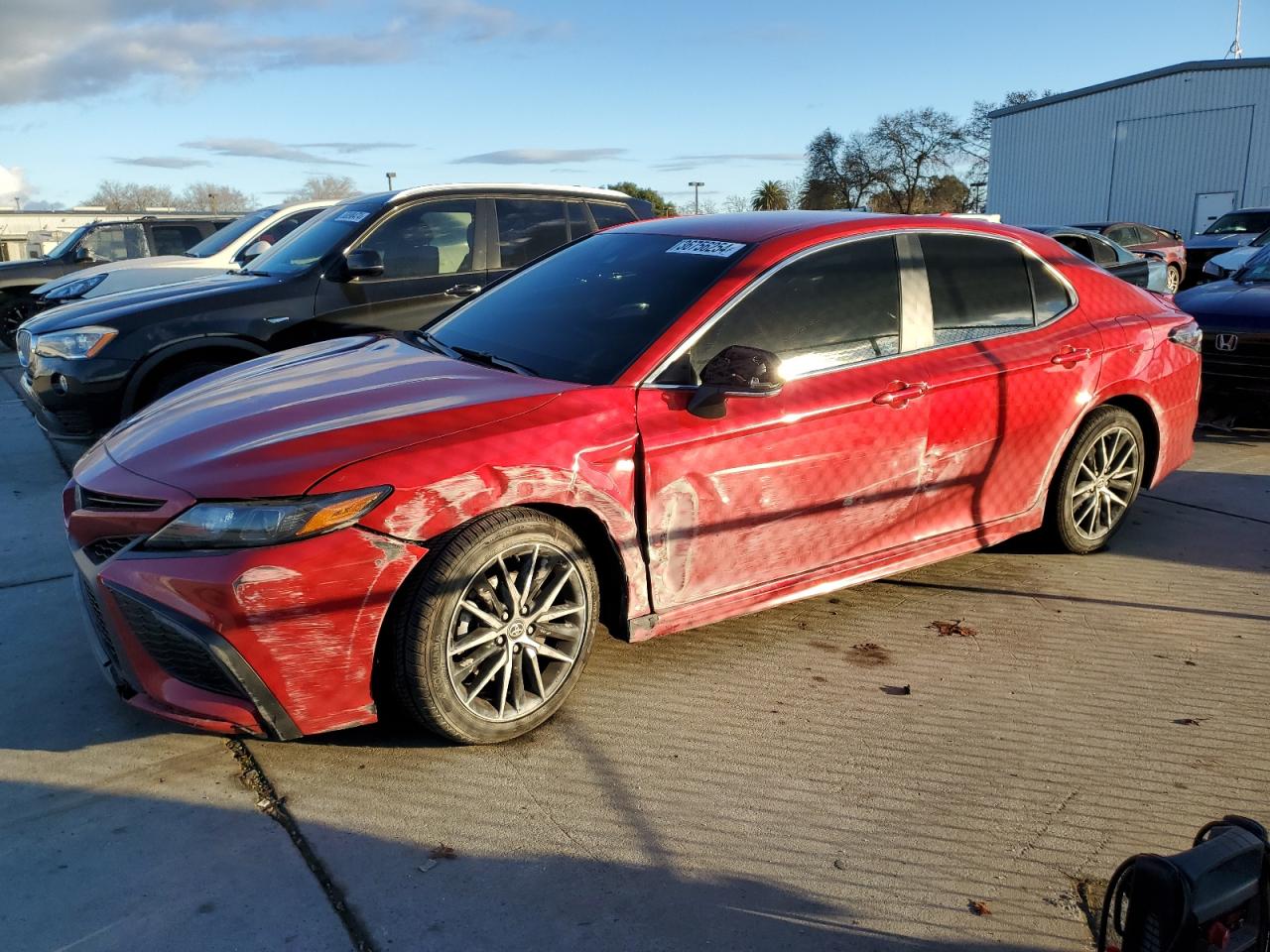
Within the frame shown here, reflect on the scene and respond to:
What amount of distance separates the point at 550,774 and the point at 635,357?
4.74 feet

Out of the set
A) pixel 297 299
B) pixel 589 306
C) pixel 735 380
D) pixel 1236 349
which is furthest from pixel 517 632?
pixel 1236 349

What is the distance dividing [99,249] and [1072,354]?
14.3 m

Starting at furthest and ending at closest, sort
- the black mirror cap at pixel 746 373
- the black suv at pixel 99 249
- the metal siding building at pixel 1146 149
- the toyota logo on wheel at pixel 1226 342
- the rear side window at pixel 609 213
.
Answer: the metal siding building at pixel 1146 149
the black suv at pixel 99 249
the rear side window at pixel 609 213
the toyota logo on wheel at pixel 1226 342
the black mirror cap at pixel 746 373

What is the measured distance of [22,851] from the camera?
2.73 meters

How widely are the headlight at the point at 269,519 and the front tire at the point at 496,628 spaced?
0.30 m

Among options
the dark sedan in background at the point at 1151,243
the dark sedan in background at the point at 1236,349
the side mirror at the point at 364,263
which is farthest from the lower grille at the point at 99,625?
the dark sedan in background at the point at 1151,243

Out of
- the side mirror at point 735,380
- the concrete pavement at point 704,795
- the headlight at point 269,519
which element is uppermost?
the side mirror at point 735,380

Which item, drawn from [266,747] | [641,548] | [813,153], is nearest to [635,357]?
[641,548]

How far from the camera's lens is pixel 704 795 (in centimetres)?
Result: 303

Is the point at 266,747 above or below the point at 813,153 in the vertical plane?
below

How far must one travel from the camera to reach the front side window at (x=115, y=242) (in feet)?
47.2

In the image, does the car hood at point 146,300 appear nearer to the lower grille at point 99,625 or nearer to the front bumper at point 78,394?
the front bumper at point 78,394

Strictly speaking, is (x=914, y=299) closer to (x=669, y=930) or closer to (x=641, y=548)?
(x=641, y=548)

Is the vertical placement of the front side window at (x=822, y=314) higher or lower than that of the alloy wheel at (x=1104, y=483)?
higher
